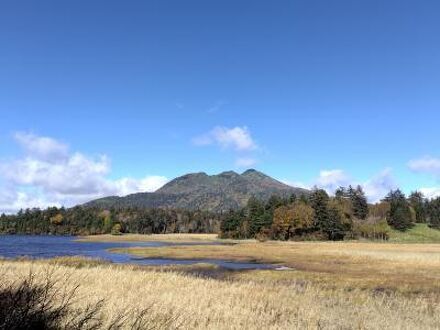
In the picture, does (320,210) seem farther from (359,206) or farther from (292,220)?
(359,206)

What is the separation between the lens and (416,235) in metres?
174

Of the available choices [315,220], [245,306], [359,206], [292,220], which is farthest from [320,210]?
[245,306]

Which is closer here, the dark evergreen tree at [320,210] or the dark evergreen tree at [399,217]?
the dark evergreen tree at [320,210]

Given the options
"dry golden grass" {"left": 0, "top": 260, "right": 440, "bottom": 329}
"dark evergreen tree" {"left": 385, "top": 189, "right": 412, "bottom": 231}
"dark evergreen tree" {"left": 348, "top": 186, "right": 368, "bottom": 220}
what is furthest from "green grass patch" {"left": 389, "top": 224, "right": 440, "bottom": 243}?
"dry golden grass" {"left": 0, "top": 260, "right": 440, "bottom": 329}

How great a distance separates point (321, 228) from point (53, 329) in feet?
488

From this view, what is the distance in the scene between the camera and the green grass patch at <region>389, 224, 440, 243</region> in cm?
16675

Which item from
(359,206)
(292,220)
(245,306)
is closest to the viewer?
(245,306)

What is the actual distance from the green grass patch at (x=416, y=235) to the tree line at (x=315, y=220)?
237 cm

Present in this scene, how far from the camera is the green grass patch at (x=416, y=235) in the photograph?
166750 millimetres

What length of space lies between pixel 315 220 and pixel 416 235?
4500cm

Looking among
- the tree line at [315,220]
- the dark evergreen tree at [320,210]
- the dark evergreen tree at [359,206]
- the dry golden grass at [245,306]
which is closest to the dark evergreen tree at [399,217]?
the tree line at [315,220]

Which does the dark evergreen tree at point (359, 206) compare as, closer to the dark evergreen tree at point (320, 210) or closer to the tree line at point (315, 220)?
the tree line at point (315, 220)

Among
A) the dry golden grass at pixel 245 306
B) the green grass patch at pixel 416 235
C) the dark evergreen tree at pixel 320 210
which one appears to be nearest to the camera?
the dry golden grass at pixel 245 306

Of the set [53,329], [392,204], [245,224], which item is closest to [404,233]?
[392,204]
